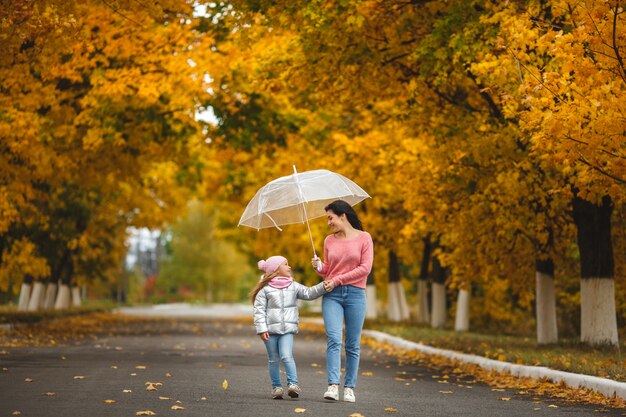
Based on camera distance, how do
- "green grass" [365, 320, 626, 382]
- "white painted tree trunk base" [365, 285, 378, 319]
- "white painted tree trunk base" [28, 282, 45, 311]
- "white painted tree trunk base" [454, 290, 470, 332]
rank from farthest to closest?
1. "white painted tree trunk base" [28, 282, 45, 311]
2. "white painted tree trunk base" [365, 285, 378, 319]
3. "white painted tree trunk base" [454, 290, 470, 332]
4. "green grass" [365, 320, 626, 382]

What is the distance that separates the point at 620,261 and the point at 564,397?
12346 millimetres

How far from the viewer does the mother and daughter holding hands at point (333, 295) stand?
1020 cm

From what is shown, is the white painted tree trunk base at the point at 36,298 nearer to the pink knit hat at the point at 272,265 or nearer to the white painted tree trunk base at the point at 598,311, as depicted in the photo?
the white painted tree trunk base at the point at 598,311

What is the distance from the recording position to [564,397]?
39.4 feet

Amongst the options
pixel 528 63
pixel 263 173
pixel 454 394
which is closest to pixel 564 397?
pixel 454 394

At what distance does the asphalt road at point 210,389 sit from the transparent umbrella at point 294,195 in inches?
75.1

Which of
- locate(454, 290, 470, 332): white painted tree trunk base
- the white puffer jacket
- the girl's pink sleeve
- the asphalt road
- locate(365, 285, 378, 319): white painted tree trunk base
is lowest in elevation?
the asphalt road

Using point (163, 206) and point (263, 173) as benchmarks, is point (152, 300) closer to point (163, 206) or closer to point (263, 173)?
point (163, 206)

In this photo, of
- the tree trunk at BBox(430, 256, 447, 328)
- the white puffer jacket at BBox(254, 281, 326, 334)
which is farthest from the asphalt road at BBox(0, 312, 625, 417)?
the tree trunk at BBox(430, 256, 447, 328)

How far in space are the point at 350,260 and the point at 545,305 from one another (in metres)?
12.1

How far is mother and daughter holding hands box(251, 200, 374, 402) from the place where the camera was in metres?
10.2

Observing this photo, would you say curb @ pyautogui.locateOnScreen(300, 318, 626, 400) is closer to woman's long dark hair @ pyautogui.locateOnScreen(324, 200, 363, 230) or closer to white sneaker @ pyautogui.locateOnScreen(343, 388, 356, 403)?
white sneaker @ pyautogui.locateOnScreen(343, 388, 356, 403)

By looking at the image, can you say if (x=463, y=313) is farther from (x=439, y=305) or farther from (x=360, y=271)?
(x=360, y=271)

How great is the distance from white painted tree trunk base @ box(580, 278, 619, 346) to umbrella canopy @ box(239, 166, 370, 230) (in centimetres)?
844
